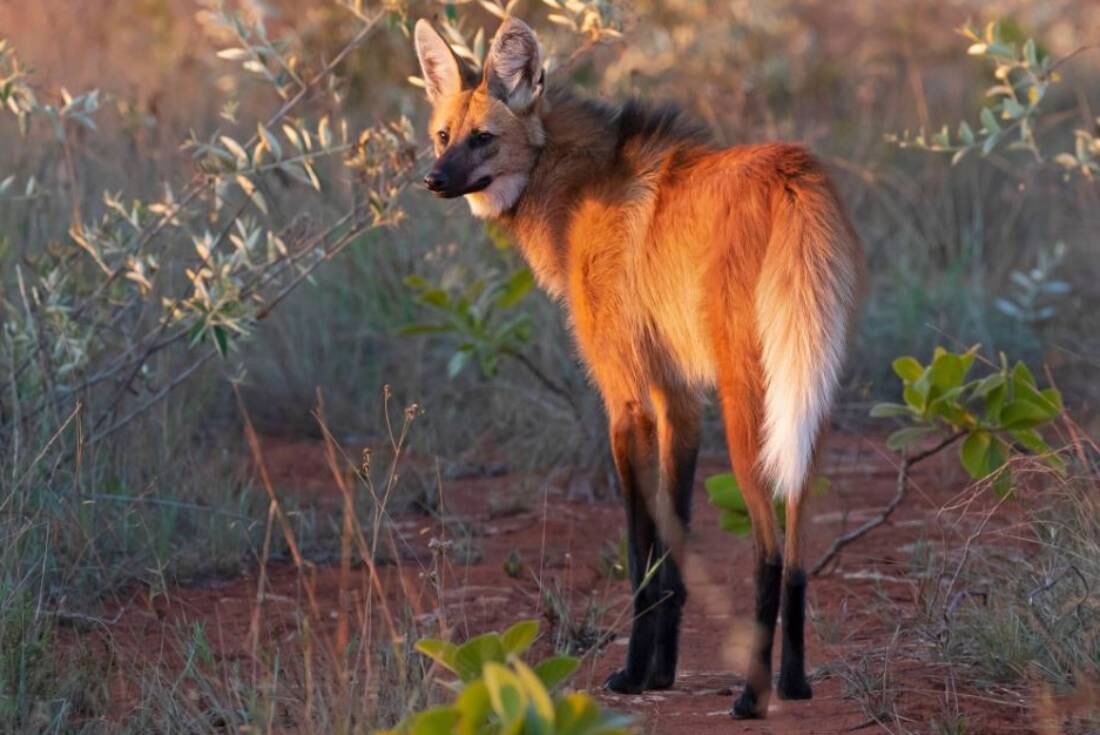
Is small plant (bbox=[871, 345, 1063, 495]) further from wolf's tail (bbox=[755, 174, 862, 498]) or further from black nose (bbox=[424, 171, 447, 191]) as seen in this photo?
black nose (bbox=[424, 171, 447, 191])

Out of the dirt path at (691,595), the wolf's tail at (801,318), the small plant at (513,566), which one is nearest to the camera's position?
the wolf's tail at (801,318)

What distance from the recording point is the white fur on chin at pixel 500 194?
405 centimetres

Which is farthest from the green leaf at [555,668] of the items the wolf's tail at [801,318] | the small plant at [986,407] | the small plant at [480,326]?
the small plant at [480,326]

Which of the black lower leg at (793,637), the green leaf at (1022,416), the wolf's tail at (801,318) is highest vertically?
the wolf's tail at (801,318)

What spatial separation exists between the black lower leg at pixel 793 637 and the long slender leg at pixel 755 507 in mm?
30

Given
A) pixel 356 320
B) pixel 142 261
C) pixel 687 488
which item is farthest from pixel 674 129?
pixel 356 320

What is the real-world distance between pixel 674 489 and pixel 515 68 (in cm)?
127

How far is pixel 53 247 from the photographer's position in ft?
14.5

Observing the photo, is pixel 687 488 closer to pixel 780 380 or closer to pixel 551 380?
pixel 780 380

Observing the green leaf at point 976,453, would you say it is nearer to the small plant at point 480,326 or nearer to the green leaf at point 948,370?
the green leaf at point 948,370

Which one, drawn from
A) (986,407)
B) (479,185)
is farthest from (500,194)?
(986,407)

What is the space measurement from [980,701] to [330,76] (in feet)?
9.06

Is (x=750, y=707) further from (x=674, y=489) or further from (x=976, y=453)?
(x=976, y=453)

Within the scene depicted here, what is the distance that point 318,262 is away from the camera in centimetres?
446
